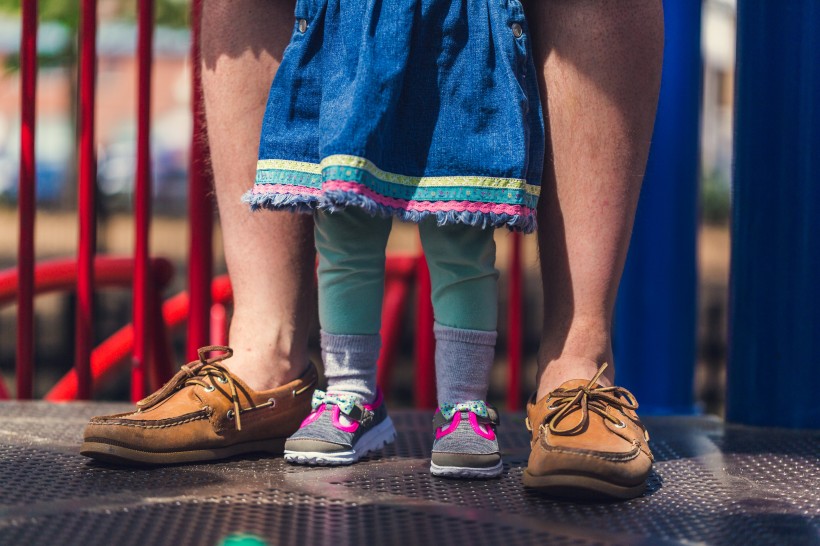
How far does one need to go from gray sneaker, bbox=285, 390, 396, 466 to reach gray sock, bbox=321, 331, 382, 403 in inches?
0.8

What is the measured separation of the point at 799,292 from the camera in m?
1.86

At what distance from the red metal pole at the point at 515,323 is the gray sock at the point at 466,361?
0.85 meters

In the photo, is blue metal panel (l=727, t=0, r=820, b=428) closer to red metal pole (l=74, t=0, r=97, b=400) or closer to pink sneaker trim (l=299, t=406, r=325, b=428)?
pink sneaker trim (l=299, t=406, r=325, b=428)

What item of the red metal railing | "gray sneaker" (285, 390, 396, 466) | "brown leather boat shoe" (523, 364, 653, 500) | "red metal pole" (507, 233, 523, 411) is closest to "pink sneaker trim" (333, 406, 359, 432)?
"gray sneaker" (285, 390, 396, 466)

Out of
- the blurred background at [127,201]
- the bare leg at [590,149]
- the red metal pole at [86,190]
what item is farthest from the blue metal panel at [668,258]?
the blurred background at [127,201]

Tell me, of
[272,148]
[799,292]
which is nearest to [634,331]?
[799,292]

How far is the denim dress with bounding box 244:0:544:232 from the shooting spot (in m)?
1.32

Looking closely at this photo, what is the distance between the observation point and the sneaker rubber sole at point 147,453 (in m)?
1.39

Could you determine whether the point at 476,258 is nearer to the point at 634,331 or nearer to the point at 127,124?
the point at 634,331

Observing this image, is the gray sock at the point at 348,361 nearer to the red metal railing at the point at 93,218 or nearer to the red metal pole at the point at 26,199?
the red metal railing at the point at 93,218

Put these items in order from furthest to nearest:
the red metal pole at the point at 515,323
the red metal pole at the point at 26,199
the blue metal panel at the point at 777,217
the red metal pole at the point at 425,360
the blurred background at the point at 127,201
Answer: the blurred background at the point at 127,201
the red metal pole at the point at 425,360
the red metal pole at the point at 515,323
the red metal pole at the point at 26,199
the blue metal panel at the point at 777,217

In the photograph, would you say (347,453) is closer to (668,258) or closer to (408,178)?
(408,178)

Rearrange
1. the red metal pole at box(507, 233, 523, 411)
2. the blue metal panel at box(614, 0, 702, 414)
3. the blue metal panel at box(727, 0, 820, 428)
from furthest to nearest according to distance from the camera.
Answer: the red metal pole at box(507, 233, 523, 411), the blue metal panel at box(614, 0, 702, 414), the blue metal panel at box(727, 0, 820, 428)

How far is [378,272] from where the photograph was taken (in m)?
1.48
